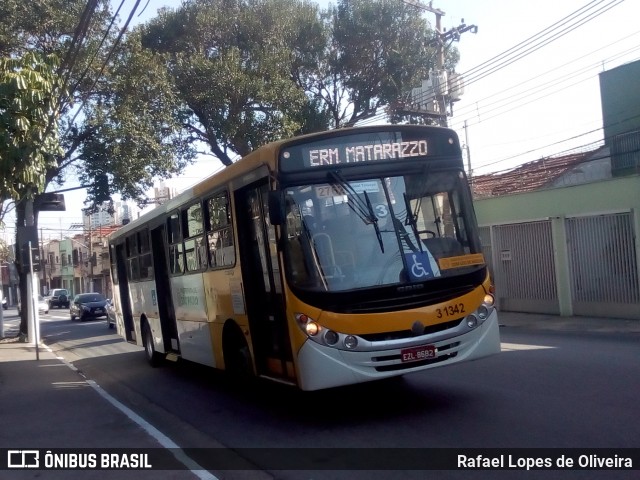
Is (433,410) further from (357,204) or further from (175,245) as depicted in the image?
(175,245)

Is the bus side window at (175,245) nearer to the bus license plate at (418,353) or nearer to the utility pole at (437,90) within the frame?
the bus license plate at (418,353)

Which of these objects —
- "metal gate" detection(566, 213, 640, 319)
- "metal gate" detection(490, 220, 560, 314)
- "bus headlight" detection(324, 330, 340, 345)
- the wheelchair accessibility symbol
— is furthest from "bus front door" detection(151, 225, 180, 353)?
"metal gate" detection(490, 220, 560, 314)

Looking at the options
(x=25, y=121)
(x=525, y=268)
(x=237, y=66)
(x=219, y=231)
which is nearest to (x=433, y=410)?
(x=219, y=231)

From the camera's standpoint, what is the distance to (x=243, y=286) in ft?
31.1

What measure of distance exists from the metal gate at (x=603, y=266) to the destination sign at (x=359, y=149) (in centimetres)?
1209

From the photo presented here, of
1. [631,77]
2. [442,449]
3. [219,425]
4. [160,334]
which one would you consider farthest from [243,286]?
[631,77]

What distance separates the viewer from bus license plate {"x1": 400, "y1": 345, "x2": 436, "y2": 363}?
7984mm

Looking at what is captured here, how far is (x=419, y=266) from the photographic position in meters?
8.12

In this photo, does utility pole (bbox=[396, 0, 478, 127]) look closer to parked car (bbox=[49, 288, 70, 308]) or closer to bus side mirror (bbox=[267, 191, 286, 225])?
bus side mirror (bbox=[267, 191, 286, 225])

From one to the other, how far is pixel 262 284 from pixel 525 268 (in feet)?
49.1

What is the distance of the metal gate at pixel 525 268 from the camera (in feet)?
71.1

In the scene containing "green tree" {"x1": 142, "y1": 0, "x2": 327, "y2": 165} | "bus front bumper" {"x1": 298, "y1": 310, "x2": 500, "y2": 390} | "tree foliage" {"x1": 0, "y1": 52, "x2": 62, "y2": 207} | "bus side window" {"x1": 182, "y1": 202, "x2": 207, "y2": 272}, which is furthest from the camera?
"green tree" {"x1": 142, "y1": 0, "x2": 327, "y2": 165}

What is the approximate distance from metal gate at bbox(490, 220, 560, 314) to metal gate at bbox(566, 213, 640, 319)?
851mm

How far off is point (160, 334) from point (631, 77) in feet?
63.6
